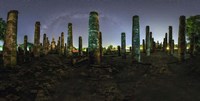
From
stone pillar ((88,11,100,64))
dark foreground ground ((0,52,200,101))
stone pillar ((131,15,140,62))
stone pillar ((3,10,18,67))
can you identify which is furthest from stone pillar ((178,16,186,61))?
stone pillar ((3,10,18,67))

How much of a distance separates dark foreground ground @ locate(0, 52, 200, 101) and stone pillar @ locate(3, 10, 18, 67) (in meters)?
1.03

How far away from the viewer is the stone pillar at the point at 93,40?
18.9 m

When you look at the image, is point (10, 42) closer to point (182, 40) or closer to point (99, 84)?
point (99, 84)

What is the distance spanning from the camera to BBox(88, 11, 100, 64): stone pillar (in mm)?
18906

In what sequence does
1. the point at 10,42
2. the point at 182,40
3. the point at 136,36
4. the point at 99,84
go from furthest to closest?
the point at 136,36
the point at 182,40
the point at 10,42
the point at 99,84

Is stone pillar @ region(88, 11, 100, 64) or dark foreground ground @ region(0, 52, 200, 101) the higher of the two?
stone pillar @ region(88, 11, 100, 64)

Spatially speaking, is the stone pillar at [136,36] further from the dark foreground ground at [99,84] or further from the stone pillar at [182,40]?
the dark foreground ground at [99,84]

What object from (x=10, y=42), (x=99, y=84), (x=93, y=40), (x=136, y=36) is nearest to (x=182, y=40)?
(x=136, y=36)

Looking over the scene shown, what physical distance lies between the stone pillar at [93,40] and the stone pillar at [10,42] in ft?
17.9

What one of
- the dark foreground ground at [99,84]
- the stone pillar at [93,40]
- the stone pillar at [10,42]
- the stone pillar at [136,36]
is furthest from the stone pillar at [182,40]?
the stone pillar at [10,42]

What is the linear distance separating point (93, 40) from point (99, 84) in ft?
18.3

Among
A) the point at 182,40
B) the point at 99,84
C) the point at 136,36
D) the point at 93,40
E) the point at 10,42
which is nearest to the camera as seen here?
the point at 99,84

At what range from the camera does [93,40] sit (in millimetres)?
19062

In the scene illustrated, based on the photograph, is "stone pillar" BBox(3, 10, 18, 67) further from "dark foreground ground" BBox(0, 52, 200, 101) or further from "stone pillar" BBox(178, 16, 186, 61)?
"stone pillar" BBox(178, 16, 186, 61)
